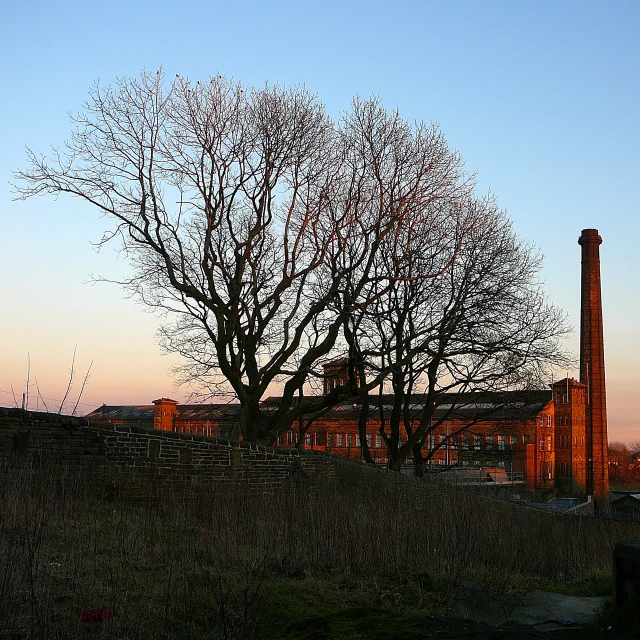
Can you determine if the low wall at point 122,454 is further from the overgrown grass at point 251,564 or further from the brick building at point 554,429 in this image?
the brick building at point 554,429

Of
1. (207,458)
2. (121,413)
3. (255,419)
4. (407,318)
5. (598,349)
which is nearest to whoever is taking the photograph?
(207,458)

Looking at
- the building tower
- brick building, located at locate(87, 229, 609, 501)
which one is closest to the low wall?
brick building, located at locate(87, 229, 609, 501)

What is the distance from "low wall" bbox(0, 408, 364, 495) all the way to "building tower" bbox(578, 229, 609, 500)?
3783 centimetres

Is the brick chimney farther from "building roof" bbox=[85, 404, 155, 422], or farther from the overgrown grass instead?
the overgrown grass

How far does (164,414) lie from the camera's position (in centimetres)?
6675

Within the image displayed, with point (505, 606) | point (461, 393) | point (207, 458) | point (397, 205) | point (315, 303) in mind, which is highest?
point (397, 205)

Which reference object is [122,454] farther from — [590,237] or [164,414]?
[164,414]

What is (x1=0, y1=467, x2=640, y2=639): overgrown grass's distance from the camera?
6035 mm

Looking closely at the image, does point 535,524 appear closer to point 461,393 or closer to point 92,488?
point 92,488

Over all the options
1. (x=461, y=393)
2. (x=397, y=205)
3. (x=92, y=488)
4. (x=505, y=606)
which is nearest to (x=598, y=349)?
(x=461, y=393)

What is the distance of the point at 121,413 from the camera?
72.2 m

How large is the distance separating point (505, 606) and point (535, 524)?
6.03m

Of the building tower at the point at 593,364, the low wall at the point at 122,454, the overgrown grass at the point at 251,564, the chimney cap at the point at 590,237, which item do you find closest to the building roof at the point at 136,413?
the building tower at the point at 593,364

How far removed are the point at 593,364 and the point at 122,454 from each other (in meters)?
42.0
